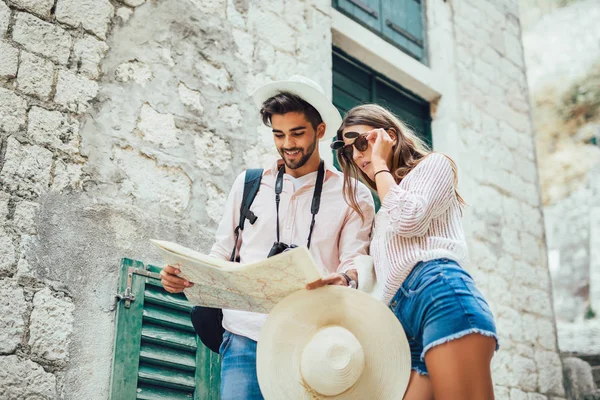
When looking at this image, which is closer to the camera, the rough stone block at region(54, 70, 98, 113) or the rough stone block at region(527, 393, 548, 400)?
the rough stone block at region(54, 70, 98, 113)

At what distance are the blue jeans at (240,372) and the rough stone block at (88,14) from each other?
7.02 ft

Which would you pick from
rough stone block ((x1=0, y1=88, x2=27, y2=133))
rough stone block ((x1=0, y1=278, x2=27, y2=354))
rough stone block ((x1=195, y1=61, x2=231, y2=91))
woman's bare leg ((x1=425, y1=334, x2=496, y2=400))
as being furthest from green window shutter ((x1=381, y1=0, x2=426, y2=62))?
woman's bare leg ((x1=425, y1=334, x2=496, y2=400))

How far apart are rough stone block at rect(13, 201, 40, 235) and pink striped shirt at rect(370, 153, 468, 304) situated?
175cm

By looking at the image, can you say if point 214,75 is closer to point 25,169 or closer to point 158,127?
point 158,127

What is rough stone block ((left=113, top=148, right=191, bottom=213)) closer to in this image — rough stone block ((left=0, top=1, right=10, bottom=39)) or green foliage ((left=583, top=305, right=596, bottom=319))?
rough stone block ((left=0, top=1, right=10, bottom=39))

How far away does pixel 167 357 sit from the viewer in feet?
11.3

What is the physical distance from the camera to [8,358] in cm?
299

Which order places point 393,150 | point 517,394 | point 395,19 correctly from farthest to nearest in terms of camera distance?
point 395,19 → point 517,394 → point 393,150

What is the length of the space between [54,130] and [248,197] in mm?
1258

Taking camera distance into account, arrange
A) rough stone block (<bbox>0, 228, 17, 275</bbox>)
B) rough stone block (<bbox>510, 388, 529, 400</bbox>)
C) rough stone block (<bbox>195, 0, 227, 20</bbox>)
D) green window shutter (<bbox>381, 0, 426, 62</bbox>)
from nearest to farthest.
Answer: rough stone block (<bbox>0, 228, 17, 275</bbox>), rough stone block (<bbox>195, 0, 227, 20</bbox>), rough stone block (<bbox>510, 388, 529, 400</bbox>), green window shutter (<bbox>381, 0, 426, 62</bbox>)

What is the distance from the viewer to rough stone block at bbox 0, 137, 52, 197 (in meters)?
3.26

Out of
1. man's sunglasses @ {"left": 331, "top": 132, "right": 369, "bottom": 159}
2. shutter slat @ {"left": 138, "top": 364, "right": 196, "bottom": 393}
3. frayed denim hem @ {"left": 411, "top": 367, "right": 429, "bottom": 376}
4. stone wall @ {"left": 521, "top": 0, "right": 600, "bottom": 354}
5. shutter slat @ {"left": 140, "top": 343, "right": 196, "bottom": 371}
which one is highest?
stone wall @ {"left": 521, "top": 0, "right": 600, "bottom": 354}

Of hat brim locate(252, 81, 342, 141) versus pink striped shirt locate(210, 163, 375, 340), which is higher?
hat brim locate(252, 81, 342, 141)

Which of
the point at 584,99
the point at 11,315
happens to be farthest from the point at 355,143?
the point at 584,99
